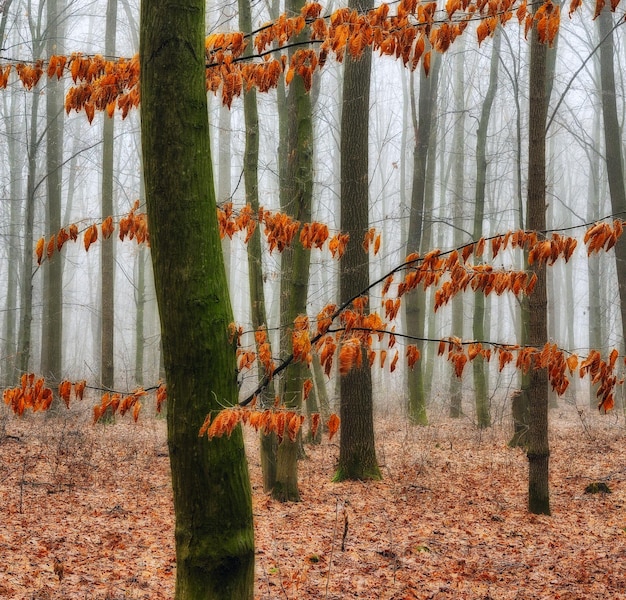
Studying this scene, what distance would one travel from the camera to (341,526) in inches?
289

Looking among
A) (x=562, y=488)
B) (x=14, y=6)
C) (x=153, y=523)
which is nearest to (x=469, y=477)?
(x=562, y=488)

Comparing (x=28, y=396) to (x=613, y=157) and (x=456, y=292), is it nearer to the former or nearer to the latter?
(x=456, y=292)

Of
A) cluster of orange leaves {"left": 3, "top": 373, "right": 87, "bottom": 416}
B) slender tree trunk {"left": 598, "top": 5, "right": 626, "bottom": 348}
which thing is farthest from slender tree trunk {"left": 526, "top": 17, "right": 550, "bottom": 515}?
slender tree trunk {"left": 598, "top": 5, "right": 626, "bottom": 348}

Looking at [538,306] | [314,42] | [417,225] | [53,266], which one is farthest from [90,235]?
[417,225]

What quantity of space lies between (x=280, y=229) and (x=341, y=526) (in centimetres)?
455

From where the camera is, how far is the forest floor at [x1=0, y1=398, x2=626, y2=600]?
5551mm

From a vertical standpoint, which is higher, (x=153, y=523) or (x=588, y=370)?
(x=588, y=370)

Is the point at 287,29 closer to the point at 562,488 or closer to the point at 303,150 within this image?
the point at 303,150

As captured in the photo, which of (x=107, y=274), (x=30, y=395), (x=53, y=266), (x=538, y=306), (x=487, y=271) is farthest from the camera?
(x=107, y=274)

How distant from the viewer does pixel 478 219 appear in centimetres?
1537

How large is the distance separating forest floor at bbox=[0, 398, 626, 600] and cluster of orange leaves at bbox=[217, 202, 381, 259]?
9.20ft

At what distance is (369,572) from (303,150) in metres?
5.09

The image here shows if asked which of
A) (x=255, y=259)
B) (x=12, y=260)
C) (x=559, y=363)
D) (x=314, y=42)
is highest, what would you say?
(x=12, y=260)

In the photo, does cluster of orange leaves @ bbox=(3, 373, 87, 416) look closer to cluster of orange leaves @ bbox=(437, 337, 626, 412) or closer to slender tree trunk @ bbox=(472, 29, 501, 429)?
cluster of orange leaves @ bbox=(437, 337, 626, 412)
